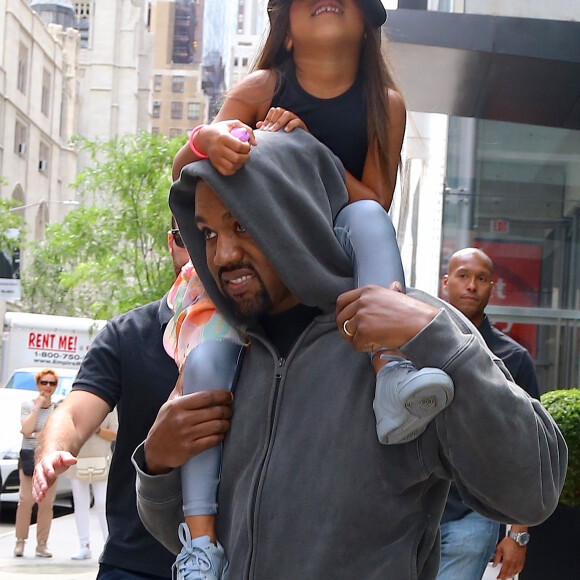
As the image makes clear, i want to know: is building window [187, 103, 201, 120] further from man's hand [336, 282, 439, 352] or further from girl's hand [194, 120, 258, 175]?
man's hand [336, 282, 439, 352]

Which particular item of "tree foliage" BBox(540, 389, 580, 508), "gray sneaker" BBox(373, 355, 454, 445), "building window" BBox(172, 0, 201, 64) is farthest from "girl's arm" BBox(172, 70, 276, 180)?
"building window" BBox(172, 0, 201, 64)

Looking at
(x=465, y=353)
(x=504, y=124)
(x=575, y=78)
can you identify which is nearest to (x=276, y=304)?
(x=465, y=353)

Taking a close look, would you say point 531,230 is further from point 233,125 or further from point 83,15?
point 83,15

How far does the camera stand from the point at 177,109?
536ft

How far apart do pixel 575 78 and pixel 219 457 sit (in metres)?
8.62

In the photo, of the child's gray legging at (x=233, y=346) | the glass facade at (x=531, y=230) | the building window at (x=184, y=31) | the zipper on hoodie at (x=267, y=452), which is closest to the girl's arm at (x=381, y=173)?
the child's gray legging at (x=233, y=346)

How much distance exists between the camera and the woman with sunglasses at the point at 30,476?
42.4 feet

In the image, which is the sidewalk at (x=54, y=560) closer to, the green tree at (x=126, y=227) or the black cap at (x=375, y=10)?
the black cap at (x=375, y=10)

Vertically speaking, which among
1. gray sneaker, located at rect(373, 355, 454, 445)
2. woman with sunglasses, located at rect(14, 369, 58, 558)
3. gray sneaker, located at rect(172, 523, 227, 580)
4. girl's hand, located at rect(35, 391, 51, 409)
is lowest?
woman with sunglasses, located at rect(14, 369, 58, 558)

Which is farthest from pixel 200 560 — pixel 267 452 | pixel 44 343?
pixel 44 343

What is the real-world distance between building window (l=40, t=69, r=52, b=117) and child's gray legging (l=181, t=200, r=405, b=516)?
77164 mm

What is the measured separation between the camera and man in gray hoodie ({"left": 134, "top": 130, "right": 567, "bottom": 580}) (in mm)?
2484

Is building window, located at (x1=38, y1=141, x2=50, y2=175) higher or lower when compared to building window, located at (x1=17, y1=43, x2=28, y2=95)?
lower

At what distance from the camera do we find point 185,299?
3.26 meters
